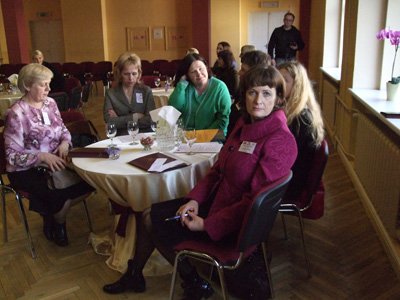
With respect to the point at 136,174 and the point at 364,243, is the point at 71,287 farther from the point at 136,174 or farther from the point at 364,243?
the point at 364,243

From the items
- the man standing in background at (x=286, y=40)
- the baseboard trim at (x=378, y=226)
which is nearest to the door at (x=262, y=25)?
the man standing in background at (x=286, y=40)

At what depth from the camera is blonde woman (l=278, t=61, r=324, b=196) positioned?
2.62 meters

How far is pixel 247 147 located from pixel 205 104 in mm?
1538

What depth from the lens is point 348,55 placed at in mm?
4953

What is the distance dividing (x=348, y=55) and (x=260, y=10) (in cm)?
776

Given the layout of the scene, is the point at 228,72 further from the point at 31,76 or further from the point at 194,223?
the point at 194,223

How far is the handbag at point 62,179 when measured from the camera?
9.98 feet

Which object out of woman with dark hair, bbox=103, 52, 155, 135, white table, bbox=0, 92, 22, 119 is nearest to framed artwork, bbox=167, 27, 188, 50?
white table, bbox=0, 92, 22, 119

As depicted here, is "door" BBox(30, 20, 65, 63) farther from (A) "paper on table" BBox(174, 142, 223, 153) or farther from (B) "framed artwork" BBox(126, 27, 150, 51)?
(A) "paper on table" BBox(174, 142, 223, 153)

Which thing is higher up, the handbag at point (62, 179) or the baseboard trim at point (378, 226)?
the handbag at point (62, 179)

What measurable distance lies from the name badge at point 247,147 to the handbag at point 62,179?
4.90 ft

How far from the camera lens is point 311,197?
8.62 ft

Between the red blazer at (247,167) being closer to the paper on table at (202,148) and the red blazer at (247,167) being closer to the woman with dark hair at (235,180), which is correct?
the woman with dark hair at (235,180)

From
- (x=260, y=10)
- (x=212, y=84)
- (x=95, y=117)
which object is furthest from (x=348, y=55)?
(x=260, y=10)
